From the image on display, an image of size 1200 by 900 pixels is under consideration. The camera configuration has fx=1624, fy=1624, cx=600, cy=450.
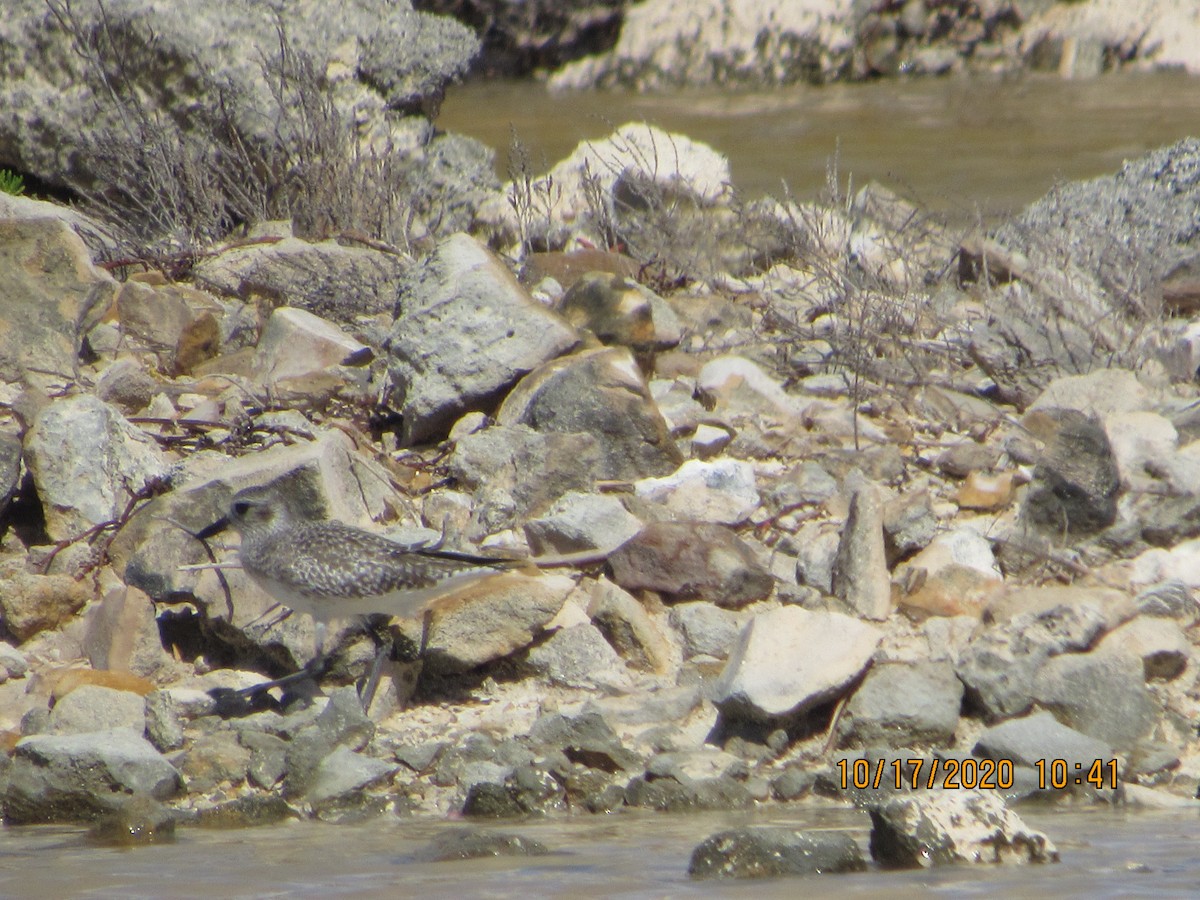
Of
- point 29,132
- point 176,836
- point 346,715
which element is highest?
point 29,132

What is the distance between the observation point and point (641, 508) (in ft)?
19.3

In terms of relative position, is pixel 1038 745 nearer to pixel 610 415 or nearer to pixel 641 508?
pixel 641 508

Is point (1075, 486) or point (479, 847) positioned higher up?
point (1075, 486)

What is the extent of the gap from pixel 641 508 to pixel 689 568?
1.91ft

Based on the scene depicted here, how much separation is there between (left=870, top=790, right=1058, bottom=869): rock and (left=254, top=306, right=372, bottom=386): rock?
4.23m

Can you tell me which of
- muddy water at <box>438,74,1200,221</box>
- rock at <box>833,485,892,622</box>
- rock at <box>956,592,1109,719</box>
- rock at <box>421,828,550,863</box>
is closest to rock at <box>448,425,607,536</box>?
rock at <box>833,485,892,622</box>

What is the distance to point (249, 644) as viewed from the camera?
16.9 ft

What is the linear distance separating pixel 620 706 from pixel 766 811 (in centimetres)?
69

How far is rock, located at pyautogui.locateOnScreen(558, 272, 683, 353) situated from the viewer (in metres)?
7.30

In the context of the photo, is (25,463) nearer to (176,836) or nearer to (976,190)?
(176,836)

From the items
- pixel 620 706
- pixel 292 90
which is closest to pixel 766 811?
pixel 620 706

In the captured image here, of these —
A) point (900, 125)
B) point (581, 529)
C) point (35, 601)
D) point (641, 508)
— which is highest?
point (900, 125)

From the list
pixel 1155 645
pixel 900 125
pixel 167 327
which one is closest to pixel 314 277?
pixel 167 327

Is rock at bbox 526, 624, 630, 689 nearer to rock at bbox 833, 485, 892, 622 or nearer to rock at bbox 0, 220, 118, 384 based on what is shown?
rock at bbox 833, 485, 892, 622
